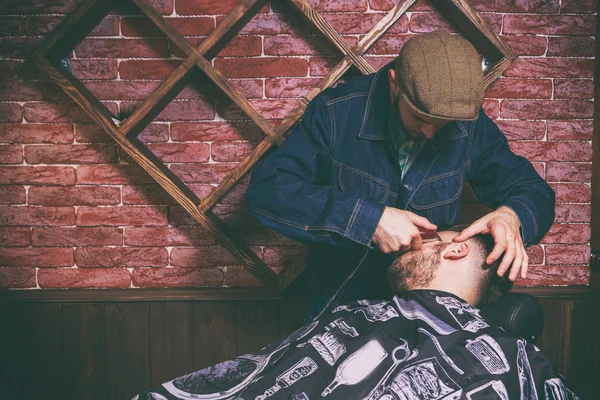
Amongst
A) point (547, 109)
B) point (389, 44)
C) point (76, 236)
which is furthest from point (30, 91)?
point (547, 109)

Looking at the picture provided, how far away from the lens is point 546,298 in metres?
1.86

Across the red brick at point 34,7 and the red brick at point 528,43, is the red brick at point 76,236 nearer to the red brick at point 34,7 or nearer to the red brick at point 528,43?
the red brick at point 34,7

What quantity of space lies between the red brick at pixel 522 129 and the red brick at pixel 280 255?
941 mm

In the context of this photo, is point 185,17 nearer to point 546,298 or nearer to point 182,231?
point 182,231

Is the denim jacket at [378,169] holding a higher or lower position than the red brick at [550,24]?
lower

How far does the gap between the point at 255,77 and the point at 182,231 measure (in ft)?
2.24

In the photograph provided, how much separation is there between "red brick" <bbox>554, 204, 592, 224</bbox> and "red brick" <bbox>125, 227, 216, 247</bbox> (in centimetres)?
141

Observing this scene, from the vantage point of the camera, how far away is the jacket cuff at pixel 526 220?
1.31m

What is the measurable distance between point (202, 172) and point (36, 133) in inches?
26.1

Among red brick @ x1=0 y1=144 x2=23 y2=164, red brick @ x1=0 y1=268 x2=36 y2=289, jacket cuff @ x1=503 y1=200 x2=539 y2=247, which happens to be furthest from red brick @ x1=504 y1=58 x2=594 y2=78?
red brick @ x1=0 y1=268 x2=36 y2=289

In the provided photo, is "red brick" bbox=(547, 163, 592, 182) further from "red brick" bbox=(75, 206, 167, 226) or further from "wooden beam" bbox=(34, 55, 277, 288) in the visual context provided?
"red brick" bbox=(75, 206, 167, 226)

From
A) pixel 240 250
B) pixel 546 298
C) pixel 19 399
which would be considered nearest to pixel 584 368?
pixel 546 298

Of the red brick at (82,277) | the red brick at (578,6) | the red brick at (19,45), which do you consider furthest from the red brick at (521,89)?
the red brick at (19,45)

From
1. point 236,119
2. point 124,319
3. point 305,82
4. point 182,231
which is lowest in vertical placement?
point 124,319
